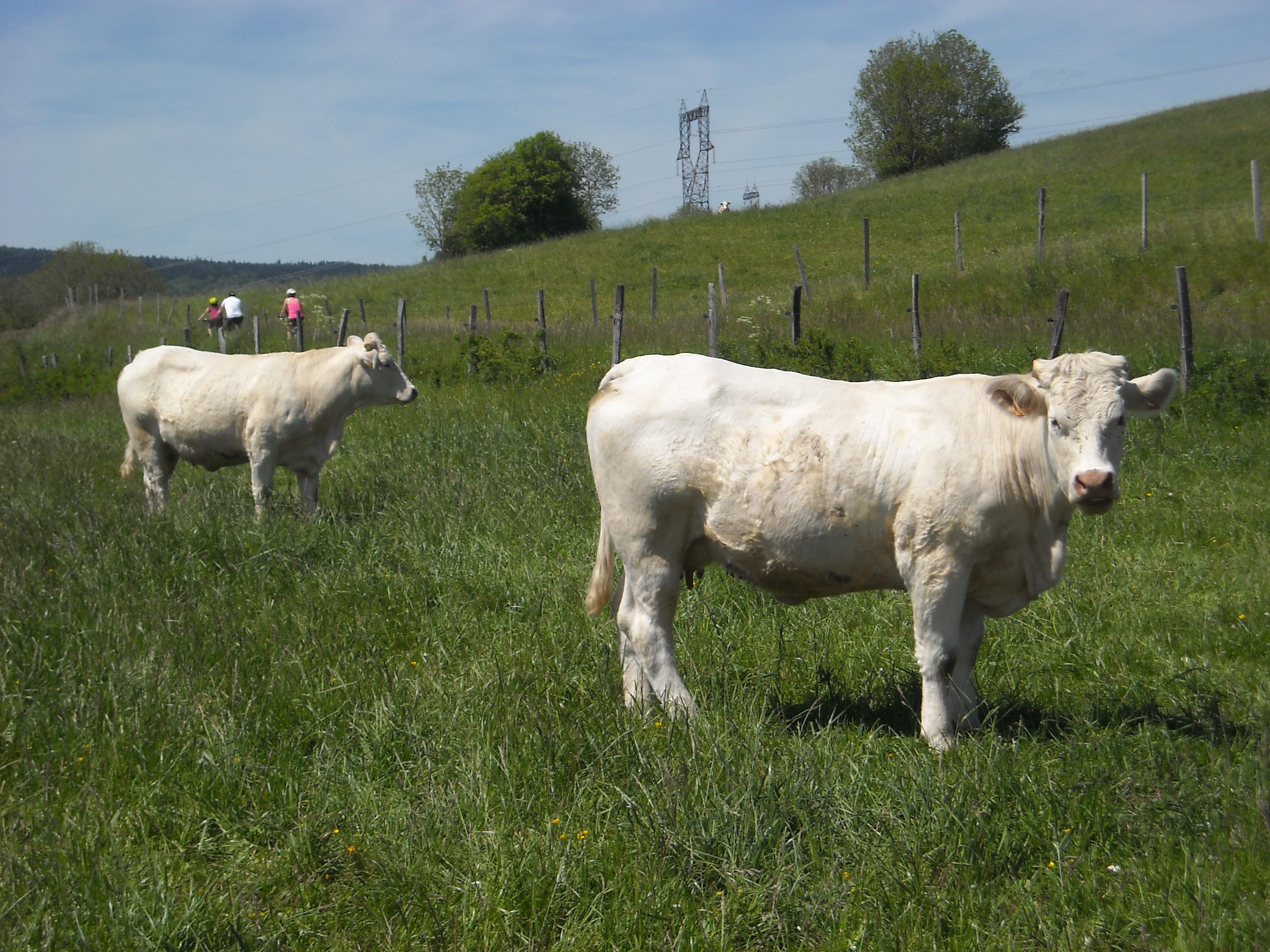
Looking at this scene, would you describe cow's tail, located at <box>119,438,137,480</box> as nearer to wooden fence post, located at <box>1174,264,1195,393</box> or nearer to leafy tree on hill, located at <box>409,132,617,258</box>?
wooden fence post, located at <box>1174,264,1195,393</box>

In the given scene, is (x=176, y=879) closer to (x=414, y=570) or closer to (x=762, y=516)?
(x=762, y=516)

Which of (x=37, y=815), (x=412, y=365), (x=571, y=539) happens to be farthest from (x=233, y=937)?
(x=412, y=365)

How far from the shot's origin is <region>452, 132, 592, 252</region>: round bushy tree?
6072 centimetres

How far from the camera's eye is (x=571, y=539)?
741 centimetres

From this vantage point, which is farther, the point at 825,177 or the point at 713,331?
the point at 825,177

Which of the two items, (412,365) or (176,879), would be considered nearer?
(176,879)

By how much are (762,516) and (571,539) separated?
124 inches

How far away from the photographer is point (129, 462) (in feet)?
33.9

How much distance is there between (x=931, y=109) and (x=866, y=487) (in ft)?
224

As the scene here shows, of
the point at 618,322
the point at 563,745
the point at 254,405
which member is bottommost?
the point at 563,745

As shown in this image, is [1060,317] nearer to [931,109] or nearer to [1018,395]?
[1018,395]

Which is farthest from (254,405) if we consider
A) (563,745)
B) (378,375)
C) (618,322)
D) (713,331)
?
(713,331)

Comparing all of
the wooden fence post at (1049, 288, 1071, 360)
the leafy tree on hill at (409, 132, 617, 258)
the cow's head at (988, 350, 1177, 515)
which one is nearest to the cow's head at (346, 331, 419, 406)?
the cow's head at (988, 350, 1177, 515)

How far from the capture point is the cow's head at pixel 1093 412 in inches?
150
